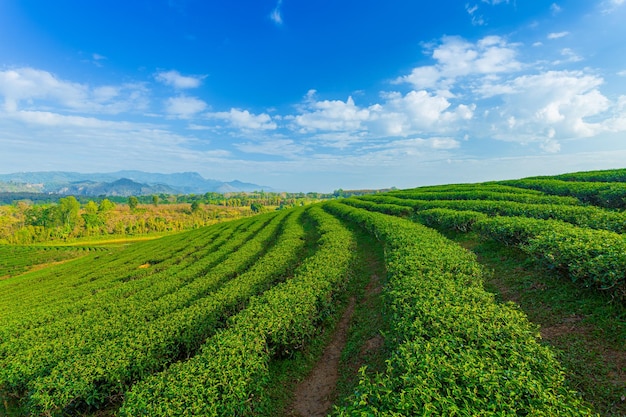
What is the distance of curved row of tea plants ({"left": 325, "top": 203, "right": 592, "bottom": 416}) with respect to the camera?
4.33 m

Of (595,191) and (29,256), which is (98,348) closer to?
(595,191)

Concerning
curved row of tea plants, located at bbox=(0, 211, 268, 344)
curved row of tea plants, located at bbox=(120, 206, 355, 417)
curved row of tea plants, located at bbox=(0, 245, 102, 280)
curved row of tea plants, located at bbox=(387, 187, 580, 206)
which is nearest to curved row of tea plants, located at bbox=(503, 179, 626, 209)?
curved row of tea plants, located at bbox=(387, 187, 580, 206)

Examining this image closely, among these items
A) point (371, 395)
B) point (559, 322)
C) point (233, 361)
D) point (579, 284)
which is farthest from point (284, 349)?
point (579, 284)

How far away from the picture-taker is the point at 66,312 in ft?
54.9

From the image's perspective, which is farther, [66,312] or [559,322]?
[66,312]

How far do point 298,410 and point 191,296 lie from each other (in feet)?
31.3

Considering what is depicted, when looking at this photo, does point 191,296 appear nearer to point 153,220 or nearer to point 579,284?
point 579,284

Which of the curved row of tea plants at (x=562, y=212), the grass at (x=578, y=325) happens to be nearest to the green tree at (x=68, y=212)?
the curved row of tea plants at (x=562, y=212)

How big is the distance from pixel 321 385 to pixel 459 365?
5844mm

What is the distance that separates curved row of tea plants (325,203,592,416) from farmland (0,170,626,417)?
0.11 feet

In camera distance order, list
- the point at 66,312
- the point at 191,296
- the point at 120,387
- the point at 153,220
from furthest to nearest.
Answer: the point at 153,220 → the point at 66,312 → the point at 191,296 → the point at 120,387

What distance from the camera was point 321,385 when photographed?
30.9 feet

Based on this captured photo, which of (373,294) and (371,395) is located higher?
(371,395)

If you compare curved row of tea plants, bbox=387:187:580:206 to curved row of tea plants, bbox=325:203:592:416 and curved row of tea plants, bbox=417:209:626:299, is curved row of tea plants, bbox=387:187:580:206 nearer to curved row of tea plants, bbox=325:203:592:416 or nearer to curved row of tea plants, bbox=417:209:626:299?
curved row of tea plants, bbox=417:209:626:299
